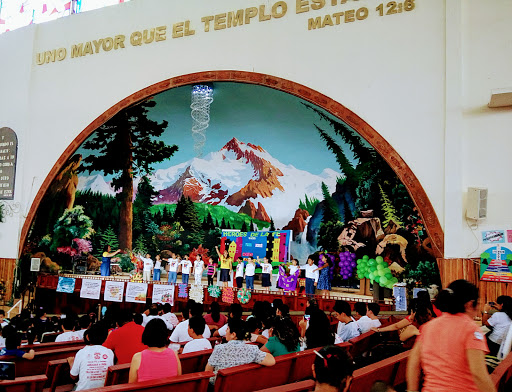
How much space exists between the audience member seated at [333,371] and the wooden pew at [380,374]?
875 millimetres

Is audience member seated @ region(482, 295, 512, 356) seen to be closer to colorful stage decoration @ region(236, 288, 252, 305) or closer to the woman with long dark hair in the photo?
the woman with long dark hair

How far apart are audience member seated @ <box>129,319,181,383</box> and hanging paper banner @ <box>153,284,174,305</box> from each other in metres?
8.33

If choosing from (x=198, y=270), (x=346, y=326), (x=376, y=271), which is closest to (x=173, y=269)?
(x=198, y=270)

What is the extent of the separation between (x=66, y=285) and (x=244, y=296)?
16.1 ft

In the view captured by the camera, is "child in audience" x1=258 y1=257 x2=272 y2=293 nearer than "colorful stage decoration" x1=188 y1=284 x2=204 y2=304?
No

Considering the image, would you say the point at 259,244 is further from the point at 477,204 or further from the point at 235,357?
the point at 235,357

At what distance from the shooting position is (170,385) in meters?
2.98

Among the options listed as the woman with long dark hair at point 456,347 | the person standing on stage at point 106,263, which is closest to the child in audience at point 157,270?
the person standing on stage at point 106,263

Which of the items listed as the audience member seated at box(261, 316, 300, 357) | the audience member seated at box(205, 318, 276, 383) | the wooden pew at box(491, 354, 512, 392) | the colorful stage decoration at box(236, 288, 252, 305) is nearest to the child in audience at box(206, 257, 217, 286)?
the colorful stage decoration at box(236, 288, 252, 305)

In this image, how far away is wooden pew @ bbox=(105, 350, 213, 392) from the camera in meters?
3.51

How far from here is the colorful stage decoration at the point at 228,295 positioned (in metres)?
11.1

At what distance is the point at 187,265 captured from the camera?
13023 mm

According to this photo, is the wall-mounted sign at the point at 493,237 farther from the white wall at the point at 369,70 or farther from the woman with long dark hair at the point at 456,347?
the woman with long dark hair at the point at 456,347

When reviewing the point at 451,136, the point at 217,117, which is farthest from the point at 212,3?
the point at 451,136
